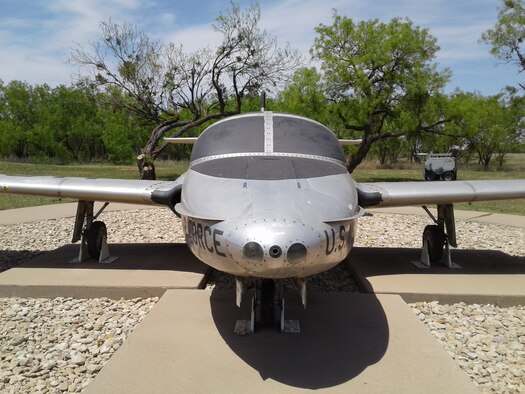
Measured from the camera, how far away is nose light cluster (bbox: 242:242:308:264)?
286cm

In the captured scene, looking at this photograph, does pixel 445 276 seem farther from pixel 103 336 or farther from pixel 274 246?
pixel 103 336

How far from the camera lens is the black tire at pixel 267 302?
4.02 metres

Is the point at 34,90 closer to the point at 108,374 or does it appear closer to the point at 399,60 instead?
the point at 399,60

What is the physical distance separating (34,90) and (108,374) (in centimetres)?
5649

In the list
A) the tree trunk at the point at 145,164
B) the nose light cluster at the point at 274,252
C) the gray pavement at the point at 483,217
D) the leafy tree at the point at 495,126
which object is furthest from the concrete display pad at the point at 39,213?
the leafy tree at the point at 495,126

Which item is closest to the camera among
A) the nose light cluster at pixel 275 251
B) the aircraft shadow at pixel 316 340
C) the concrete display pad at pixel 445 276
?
the nose light cluster at pixel 275 251

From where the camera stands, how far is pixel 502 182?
6.73 m

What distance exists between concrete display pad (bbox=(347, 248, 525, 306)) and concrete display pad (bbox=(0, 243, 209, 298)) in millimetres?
2436

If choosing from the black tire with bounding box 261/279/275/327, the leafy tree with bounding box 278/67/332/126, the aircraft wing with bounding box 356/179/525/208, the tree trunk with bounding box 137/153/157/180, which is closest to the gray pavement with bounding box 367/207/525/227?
the aircraft wing with bounding box 356/179/525/208

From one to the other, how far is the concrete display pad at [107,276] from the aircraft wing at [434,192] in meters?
2.54

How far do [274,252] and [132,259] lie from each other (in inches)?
183

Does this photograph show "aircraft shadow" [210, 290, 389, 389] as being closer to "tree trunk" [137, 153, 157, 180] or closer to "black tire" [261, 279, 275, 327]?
"black tire" [261, 279, 275, 327]

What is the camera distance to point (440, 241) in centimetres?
690

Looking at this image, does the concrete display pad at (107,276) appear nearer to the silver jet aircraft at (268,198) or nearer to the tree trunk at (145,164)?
the silver jet aircraft at (268,198)
